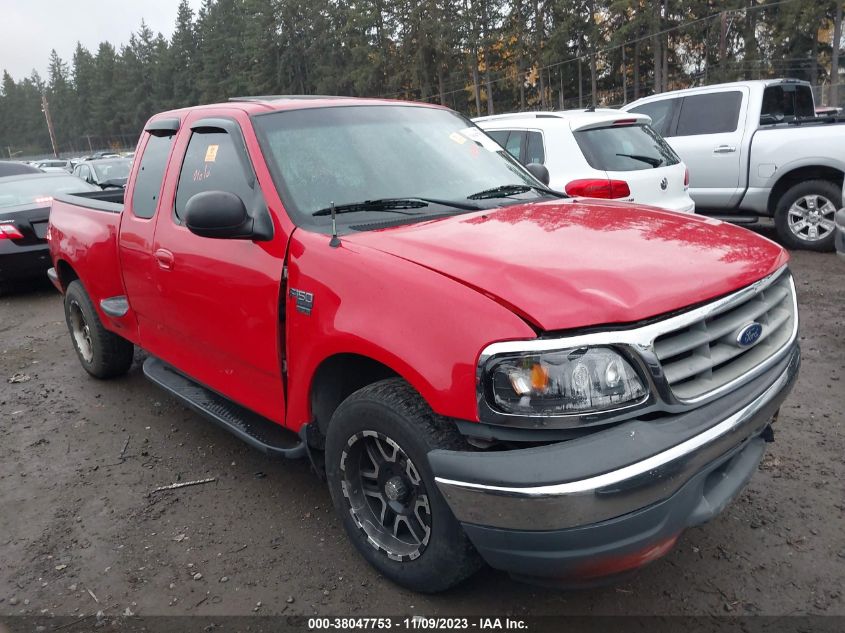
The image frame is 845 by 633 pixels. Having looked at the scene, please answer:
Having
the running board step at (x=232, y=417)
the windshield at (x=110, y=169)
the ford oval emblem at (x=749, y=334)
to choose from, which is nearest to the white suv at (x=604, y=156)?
the running board step at (x=232, y=417)

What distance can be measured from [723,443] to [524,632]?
99 centimetres

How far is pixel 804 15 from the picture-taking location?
40031mm

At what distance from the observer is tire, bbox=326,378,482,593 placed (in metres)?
2.38

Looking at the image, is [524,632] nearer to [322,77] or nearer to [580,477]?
[580,477]

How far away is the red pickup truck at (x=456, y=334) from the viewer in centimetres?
212

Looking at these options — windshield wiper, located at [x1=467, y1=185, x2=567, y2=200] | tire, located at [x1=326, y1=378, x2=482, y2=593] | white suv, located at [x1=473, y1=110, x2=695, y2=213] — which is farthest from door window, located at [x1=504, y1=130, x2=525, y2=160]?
tire, located at [x1=326, y1=378, x2=482, y2=593]

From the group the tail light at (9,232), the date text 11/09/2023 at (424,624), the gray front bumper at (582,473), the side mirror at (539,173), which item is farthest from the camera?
the tail light at (9,232)

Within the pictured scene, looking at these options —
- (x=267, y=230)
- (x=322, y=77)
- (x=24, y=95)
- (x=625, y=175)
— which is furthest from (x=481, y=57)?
(x=24, y=95)

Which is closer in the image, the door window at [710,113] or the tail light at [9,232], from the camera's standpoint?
the tail light at [9,232]

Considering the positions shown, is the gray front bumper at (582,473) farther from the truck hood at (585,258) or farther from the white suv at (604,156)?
the white suv at (604,156)

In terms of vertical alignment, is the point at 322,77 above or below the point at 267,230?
above

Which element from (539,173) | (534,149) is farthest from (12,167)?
(539,173)

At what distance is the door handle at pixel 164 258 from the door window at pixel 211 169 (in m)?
0.20

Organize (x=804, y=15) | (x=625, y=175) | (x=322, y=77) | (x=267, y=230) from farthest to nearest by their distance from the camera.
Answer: (x=322, y=77)
(x=804, y=15)
(x=625, y=175)
(x=267, y=230)
